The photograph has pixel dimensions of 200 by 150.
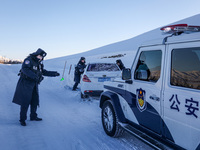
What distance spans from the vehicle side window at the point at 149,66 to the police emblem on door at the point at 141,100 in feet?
0.76

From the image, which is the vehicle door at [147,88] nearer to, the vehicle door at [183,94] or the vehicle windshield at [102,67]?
Answer: the vehicle door at [183,94]

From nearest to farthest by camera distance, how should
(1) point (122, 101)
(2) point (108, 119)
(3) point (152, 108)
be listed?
(3) point (152, 108)
(1) point (122, 101)
(2) point (108, 119)

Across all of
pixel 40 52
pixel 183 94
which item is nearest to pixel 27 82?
pixel 40 52

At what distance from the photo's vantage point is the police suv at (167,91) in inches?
84.0

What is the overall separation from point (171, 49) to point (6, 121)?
15.6ft

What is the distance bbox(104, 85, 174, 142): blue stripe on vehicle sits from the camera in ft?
8.34

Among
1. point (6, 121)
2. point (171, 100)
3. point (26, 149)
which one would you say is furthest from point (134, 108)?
point (6, 121)

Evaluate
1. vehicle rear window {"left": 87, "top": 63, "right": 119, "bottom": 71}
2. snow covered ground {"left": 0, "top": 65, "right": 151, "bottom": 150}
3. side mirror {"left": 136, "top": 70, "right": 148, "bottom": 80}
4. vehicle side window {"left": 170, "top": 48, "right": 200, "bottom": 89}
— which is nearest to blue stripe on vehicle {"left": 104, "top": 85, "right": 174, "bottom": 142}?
side mirror {"left": 136, "top": 70, "right": 148, "bottom": 80}

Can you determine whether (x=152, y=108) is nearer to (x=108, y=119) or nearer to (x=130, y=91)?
A: (x=130, y=91)

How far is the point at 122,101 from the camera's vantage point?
12.1 feet

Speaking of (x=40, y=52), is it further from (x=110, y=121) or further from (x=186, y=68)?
(x=186, y=68)

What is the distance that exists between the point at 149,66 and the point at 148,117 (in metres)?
0.87

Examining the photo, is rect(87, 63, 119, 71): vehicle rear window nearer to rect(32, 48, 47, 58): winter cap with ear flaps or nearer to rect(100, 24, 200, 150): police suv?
rect(32, 48, 47, 58): winter cap with ear flaps

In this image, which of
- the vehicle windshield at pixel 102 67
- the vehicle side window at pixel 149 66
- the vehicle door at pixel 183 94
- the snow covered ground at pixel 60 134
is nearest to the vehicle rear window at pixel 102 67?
the vehicle windshield at pixel 102 67
